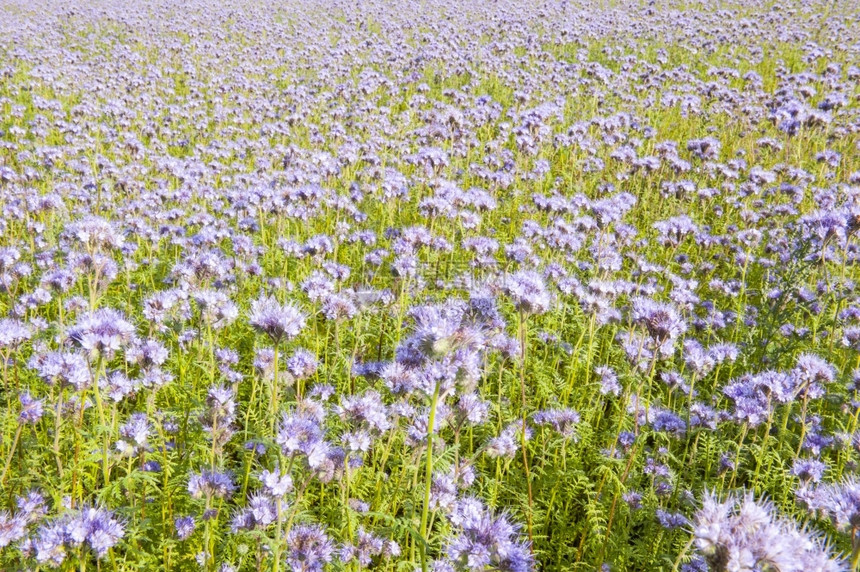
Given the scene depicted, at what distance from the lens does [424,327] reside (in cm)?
235

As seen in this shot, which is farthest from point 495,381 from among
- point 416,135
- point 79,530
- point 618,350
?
point 416,135

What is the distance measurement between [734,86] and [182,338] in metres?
14.6

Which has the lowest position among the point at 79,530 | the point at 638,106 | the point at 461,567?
the point at 79,530

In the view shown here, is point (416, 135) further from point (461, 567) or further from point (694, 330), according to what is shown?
point (461, 567)

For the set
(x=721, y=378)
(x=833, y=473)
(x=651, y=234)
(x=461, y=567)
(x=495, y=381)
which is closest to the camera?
(x=461, y=567)

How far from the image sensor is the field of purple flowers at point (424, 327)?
109 inches

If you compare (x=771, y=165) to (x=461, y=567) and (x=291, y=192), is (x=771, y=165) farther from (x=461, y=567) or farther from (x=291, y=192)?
(x=461, y=567)

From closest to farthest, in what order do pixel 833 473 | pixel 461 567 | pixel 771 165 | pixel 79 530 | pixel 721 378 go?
pixel 461 567 < pixel 79 530 < pixel 833 473 < pixel 721 378 < pixel 771 165

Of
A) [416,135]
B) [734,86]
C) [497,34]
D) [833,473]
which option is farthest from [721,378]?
[497,34]

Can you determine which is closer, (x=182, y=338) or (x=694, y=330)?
(x=182, y=338)

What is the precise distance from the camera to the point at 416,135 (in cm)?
1057

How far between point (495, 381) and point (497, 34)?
17.2 meters

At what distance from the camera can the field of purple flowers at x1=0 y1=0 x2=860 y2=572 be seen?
2.78 m

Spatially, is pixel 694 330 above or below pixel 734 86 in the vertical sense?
below
